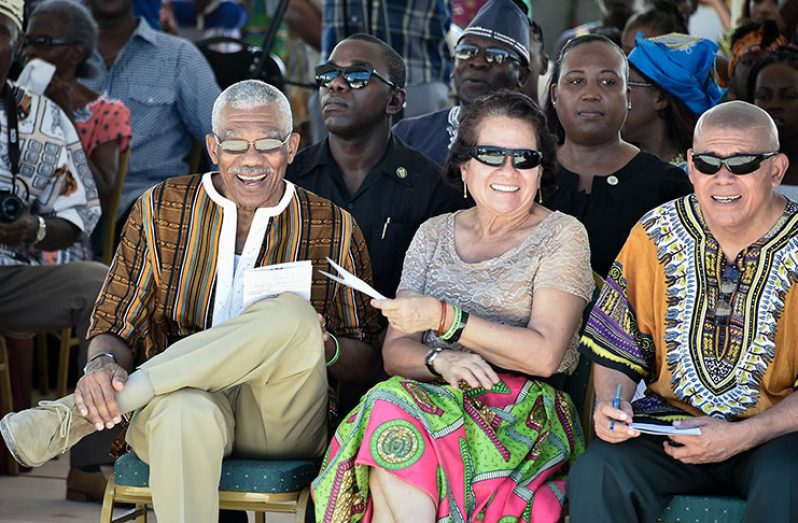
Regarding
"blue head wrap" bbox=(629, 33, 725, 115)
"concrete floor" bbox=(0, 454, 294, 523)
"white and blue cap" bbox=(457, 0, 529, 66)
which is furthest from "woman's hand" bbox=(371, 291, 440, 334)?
"blue head wrap" bbox=(629, 33, 725, 115)

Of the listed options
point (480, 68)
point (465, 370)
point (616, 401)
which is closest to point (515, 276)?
point (465, 370)

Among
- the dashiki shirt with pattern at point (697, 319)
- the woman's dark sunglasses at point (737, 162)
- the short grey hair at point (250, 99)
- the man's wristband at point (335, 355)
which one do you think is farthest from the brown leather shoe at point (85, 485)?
the woman's dark sunglasses at point (737, 162)

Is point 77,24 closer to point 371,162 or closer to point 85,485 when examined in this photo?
point 371,162

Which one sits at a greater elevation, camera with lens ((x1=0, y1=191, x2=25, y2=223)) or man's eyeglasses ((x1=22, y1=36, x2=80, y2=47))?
man's eyeglasses ((x1=22, y1=36, x2=80, y2=47))

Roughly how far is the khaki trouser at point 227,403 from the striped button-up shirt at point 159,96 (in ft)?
9.61

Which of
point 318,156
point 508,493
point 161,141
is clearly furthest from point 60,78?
point 508,493

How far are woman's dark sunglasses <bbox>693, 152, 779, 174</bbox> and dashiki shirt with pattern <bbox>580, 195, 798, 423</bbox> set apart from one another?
18cm

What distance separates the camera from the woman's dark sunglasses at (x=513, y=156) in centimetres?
384

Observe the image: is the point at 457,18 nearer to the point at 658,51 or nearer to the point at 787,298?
the point at 658,51

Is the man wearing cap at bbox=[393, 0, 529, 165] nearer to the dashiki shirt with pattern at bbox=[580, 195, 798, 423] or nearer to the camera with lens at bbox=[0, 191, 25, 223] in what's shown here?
the camera with lens at bbox=[0, 191, 25, 223]

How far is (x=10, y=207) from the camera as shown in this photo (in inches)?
195

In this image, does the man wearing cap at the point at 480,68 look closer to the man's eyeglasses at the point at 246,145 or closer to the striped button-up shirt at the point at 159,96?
the man's eyeglasses at the point at 246,145

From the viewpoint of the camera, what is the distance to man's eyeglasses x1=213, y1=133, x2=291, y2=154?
3984mm

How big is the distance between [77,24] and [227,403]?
3005 millimetres
